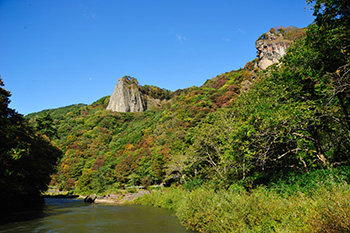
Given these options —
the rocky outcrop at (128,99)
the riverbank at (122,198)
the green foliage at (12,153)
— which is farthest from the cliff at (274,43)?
the rocky outcrop at (128,99)

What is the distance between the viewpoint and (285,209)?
7.39 metres

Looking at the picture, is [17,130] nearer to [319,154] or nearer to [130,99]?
[319,154]

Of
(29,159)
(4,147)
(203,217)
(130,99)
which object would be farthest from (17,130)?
(130,99)

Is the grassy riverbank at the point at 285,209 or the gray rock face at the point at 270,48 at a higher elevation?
the gray rock face at the point at 270,48

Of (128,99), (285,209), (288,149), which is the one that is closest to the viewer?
(285,209)

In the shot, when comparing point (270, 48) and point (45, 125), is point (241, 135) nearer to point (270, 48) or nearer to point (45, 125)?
point (270, 48)

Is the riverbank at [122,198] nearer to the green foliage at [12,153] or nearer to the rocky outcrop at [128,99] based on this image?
the green foliage at [12,153]

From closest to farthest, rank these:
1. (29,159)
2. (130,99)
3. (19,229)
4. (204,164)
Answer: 1. (19,229)
2. (29,159)
3. (204,164)
4. (130,99)

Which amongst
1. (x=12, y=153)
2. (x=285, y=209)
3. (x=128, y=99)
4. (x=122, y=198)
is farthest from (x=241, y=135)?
(x=128, y=99)

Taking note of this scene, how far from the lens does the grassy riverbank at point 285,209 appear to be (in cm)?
512

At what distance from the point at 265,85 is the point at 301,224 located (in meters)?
13.1

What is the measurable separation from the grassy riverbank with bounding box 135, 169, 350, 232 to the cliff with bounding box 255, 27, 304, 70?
1574 inches

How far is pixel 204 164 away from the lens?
29.3 metres

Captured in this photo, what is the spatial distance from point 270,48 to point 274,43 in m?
1.42
